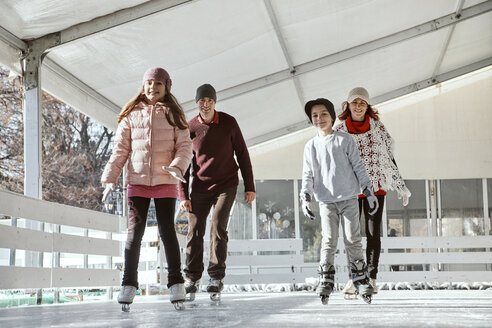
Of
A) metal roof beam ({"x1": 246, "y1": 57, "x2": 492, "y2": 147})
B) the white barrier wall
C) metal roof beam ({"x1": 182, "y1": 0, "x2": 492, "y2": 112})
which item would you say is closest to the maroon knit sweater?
metal roof beam ({"x1": 182, "y1": 0, "x2": 492, "y2": 112})

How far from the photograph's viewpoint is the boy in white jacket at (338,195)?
4.27m

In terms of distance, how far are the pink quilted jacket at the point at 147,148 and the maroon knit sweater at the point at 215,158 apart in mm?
923

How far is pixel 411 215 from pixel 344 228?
9837 mm

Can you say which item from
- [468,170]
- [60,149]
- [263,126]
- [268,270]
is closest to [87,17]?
[263,126]

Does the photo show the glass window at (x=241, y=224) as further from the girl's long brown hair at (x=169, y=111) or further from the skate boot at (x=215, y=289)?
the girl's long brown hair at (x=169, y=111)

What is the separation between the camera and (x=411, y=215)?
13742 millimetres

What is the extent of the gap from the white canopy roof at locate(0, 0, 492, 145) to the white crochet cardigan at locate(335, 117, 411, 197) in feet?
7.20

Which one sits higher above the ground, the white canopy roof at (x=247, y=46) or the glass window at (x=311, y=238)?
the white canopy roof at (x=247, y=46)

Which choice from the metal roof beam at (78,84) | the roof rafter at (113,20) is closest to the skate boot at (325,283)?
the roof rafter at (113,20)

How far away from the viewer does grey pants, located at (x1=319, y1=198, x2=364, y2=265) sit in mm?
4273

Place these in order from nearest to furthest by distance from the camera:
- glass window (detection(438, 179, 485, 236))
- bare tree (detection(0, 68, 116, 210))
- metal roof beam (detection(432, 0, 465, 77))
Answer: metal roof beam (detection(432, 0, 465, 77)), glass window (detection(438, 179, 485, 236)), bare tree (detection(0, 68, 116, 210))

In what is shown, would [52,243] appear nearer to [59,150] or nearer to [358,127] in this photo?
[358,127]

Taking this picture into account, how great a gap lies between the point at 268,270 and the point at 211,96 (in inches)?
351

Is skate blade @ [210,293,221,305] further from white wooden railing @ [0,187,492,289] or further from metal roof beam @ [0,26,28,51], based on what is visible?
→ metal roof beam @ [0,26,28,51]
